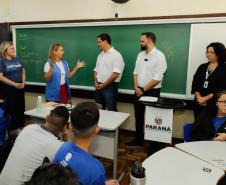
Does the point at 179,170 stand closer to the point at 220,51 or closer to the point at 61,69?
the point at 220,51

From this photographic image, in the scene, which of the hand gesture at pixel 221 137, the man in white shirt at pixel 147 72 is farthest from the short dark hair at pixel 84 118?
the man in white shirt at pixel 147 72

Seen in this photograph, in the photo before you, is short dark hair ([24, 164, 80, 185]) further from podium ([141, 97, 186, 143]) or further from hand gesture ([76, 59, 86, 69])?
hand gesture ([76, 59, 86, 69])

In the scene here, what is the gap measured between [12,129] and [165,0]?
307 cm

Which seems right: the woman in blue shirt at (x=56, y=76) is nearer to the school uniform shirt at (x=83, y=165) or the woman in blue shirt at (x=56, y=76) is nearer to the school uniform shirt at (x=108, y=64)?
the school uniform shirt at (x=108, y=64)

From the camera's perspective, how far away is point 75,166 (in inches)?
46.6

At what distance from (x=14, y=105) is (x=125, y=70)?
6.04 ft

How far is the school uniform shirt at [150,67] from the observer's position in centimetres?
345

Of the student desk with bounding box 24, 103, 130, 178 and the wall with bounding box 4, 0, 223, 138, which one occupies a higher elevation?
the wall with bounding box 4, 0, 223, 138

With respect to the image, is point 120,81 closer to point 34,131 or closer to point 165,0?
point 165,0

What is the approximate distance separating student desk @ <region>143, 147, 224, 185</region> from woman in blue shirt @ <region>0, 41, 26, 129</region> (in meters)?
2.84

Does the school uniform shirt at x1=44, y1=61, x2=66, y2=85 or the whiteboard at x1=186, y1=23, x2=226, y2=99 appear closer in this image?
the whiteboard at x1=186, y1=23, x2=226, y2=99

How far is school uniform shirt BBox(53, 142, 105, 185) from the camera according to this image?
1.18 metres

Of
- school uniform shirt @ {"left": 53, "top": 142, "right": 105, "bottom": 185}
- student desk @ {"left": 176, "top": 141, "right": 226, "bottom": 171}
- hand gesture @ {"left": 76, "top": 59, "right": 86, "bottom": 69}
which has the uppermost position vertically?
hand gesture @ {"left": 76, "top": 59, "right": 86, "bottom": 69}

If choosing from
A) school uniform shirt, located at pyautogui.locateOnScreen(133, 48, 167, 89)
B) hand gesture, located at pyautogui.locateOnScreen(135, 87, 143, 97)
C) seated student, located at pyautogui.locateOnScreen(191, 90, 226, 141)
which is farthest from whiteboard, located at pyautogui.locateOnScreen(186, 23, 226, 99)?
seated student, located at pyautogui.locateOnScreen(191, 90, 226, 141)
